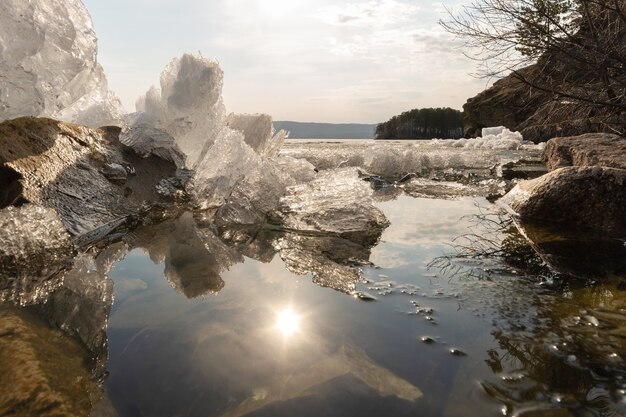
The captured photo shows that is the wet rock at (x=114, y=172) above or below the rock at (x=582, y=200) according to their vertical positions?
above

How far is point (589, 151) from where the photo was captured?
5875 millimetres

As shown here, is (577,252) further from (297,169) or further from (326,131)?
(326,131)

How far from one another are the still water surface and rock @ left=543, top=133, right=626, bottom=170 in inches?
159

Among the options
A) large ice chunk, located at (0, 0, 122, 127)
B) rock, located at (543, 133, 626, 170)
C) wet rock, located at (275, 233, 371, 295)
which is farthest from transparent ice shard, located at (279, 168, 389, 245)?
rock, located at (543, 133, 626, 170)

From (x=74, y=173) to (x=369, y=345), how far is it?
3.28 metres

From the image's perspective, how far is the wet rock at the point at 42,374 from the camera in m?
1.13

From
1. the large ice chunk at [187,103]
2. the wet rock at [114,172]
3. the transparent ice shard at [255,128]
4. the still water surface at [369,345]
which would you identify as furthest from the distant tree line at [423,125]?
the still water surface at [369,345]

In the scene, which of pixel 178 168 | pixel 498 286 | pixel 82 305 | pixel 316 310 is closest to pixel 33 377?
pixel 82 305

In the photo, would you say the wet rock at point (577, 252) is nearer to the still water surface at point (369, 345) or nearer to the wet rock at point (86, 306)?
the still water surface at point (369, 345)

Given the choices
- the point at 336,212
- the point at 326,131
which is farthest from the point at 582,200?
the point at 326,131

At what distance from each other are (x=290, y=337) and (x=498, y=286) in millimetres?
1225

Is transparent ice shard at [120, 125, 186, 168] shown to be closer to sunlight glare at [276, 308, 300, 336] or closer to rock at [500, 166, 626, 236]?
sunlight glare at [276, 308, 300, 336]

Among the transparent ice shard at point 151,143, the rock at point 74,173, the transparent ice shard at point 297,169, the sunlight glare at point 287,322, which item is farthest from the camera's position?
the transparent ice shard at point 297,169

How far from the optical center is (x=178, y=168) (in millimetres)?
5203
